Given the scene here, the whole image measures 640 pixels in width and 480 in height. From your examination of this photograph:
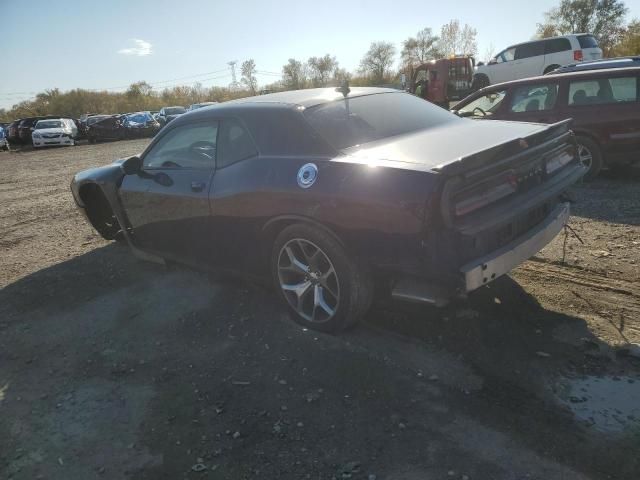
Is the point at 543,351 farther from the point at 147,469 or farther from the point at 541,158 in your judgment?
the point at 147,469

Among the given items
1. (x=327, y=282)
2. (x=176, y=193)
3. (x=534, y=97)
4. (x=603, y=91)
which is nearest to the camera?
(x=327, y=282)

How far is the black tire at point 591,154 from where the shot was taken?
6.62 m

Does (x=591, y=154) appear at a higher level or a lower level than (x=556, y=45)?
lower

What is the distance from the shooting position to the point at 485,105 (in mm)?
7734

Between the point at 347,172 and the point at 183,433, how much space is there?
1705 millimetres

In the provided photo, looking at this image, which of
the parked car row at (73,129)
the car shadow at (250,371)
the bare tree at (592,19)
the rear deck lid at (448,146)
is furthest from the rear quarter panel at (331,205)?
the bare tree at (592,19)

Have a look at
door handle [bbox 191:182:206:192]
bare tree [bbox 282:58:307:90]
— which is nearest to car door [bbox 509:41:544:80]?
door handle [bbox 191:182:206:192]

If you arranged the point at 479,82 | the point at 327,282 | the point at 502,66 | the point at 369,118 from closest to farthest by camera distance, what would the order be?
the point at 327,282 < the point at 369,118 < the point at 502,66 < the point at 479,82

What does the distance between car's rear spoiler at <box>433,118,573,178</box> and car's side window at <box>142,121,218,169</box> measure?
6.47ft

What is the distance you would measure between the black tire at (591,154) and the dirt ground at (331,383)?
2.34 m

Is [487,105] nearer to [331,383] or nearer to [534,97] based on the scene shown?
[534,97]

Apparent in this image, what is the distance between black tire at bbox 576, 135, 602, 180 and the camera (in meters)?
6.62

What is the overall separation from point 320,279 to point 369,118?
4.06 ft

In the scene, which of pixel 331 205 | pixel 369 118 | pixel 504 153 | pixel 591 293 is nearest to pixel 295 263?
pixel 331 205
